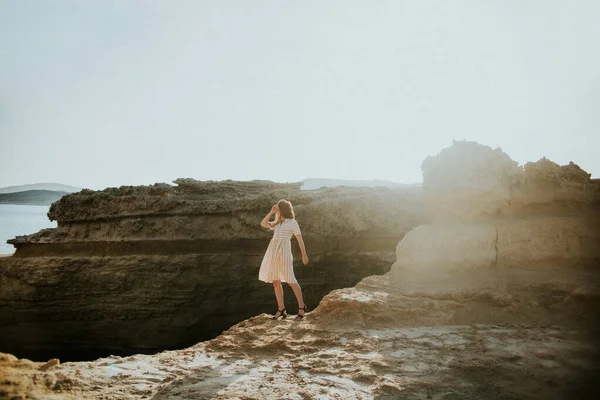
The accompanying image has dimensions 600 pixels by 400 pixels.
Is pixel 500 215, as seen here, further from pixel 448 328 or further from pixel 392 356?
pixel 392 356

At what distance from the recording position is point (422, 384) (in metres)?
2.52

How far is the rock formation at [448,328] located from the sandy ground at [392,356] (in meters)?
0.01

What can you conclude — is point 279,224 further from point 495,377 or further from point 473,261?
point 495,377

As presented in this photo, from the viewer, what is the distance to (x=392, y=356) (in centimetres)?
300

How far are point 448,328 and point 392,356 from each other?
2.66 ft

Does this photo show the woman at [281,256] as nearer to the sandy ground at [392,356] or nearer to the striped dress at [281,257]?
the striped dress at [281,257]

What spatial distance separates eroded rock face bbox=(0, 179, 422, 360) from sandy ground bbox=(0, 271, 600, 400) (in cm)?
544

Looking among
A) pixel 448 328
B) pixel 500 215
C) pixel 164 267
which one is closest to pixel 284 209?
pixel 448 328

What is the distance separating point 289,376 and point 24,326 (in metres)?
11.6

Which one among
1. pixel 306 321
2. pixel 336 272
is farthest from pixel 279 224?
pixel 336 272

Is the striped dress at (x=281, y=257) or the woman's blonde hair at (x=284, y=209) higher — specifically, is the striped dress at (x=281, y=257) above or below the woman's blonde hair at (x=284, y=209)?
below

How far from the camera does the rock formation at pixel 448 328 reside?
2.57 meters

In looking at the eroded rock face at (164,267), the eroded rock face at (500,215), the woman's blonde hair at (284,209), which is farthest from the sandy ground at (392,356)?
the eroded rock face at (164,267)

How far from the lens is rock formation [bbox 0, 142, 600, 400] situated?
257cm
